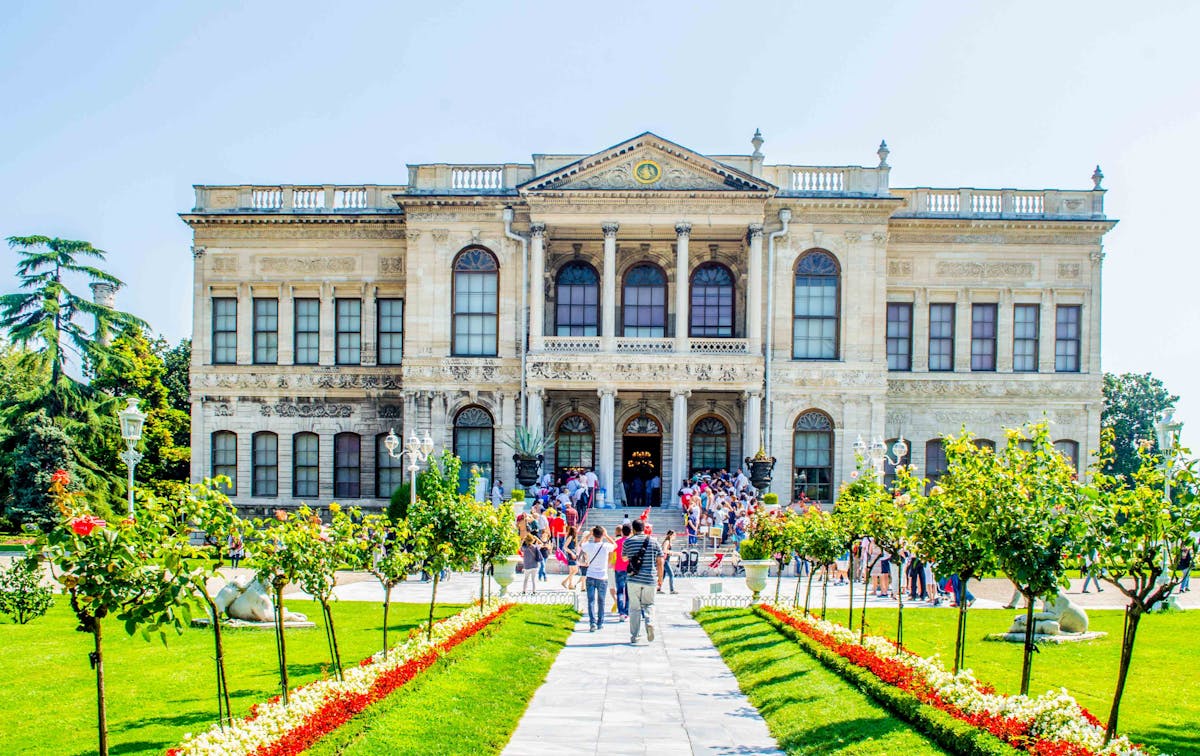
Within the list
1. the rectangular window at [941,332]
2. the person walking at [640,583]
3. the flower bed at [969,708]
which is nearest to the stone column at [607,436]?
the rectangular window at [941,332]

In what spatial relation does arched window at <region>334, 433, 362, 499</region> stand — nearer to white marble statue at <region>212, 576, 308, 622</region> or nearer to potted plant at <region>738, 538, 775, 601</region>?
potted plant at <region>738, 538, 775, 601</region>

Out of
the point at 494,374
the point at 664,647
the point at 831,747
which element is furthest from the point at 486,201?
the point at 831,747

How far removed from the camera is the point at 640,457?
40.8 metres

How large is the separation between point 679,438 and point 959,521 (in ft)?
83.3

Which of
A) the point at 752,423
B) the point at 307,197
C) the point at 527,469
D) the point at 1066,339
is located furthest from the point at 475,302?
the point at 1066,339

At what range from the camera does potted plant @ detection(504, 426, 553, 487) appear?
36.9m

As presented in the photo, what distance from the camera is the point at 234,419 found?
136 ft

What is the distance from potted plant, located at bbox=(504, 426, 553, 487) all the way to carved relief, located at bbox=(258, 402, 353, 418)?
770 cm

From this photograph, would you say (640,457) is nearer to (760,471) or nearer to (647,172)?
(760,471)

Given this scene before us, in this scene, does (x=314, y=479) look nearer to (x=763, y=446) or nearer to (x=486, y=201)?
(x=486, y=201)

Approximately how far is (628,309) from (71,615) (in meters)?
23.6

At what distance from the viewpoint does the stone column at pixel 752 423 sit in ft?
123

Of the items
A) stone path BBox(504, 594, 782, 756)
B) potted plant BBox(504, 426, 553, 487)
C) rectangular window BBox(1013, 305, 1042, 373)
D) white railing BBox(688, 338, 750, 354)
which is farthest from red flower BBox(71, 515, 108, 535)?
rectangular window BBox(1013, 305, 1042, 373)

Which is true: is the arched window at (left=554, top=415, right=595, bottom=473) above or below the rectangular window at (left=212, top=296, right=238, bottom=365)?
below
